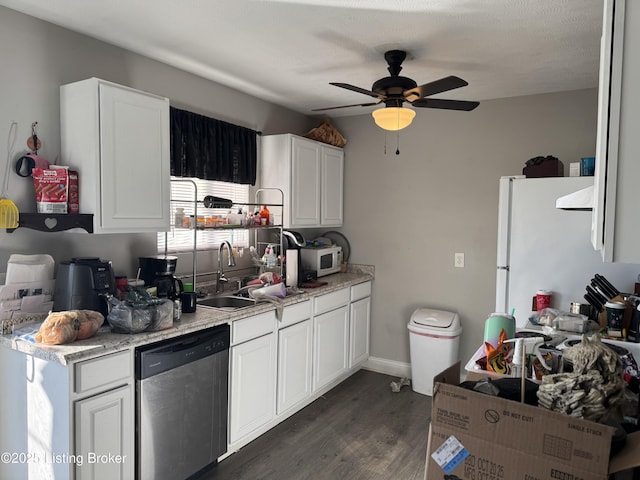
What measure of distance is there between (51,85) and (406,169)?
2.88 meters

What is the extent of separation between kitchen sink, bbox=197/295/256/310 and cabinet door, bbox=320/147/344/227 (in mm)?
1324

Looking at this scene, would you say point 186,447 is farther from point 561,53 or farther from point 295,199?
point 561,53

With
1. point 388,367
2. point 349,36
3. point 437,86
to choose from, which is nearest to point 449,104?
point 437,86

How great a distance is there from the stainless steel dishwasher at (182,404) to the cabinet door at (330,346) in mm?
1078

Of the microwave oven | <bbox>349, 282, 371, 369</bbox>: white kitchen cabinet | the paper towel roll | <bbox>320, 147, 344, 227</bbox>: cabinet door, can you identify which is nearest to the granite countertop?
the paper towel roll

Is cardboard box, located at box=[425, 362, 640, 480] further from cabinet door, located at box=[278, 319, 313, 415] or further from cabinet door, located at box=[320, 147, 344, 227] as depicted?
cabinet door, located at box=[320, 147, 344, 227]

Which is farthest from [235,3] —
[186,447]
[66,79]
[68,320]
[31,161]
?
[186,447]

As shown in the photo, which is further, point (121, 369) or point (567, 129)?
point (567, 129)

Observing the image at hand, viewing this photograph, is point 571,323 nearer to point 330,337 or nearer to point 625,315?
point 625,315

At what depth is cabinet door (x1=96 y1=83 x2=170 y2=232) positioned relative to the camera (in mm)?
2297

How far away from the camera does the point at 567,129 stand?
136 inches

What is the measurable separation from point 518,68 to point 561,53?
312mm

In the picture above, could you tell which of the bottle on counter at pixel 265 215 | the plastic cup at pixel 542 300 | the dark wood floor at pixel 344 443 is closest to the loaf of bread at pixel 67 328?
the dark wood floor at pixel 344 443

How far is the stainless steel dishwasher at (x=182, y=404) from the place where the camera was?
2.13 meters
